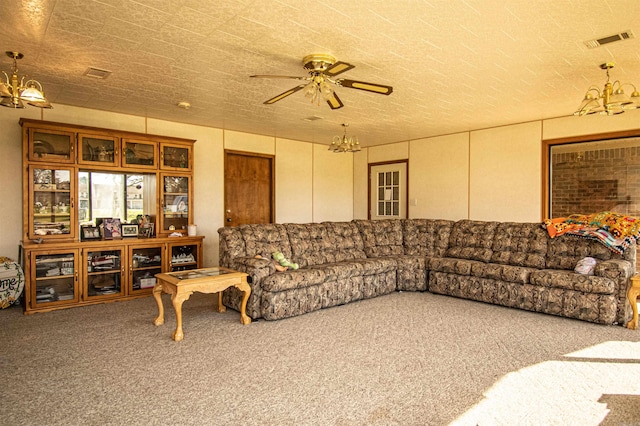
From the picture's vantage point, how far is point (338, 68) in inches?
127

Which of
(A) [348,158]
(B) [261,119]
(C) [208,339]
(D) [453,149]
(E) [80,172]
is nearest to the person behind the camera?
(C) [208,339]

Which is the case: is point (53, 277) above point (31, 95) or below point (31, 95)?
below

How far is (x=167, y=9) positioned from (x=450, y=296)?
464cm

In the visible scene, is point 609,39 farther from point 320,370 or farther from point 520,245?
point 320,370

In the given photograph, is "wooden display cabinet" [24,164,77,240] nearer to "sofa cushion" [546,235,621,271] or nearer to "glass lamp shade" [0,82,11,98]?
"glass lamp shade" [0,82,11,98]

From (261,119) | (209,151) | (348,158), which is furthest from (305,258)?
(348,158)

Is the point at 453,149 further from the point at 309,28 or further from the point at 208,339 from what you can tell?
the point at 208,339

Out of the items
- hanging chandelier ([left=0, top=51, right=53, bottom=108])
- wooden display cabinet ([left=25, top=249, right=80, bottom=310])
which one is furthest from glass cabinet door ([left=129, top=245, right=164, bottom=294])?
hanging chandelier ([left=0, top=51, right=53, bottom=108])

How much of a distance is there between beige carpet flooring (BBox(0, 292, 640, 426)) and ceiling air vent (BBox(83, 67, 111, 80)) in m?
2.56

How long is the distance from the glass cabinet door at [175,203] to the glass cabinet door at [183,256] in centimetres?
25

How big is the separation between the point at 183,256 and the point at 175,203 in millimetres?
787

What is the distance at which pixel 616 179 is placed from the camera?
21.9ft

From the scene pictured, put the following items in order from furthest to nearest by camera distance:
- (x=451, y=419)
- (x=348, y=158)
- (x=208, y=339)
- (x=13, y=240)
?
(x=348, y=158) → (x=13, y=240) → (x=208, y=339) → (x=451, y=419)

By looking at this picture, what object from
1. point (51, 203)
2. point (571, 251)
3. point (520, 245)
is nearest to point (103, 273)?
point (51, 203)
